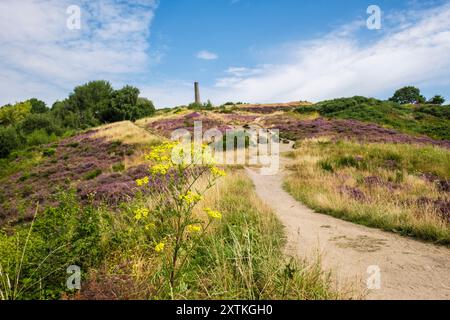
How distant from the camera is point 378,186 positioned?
933 centimetres

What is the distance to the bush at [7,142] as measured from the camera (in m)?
33.0

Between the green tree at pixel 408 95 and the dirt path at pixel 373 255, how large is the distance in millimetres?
75871

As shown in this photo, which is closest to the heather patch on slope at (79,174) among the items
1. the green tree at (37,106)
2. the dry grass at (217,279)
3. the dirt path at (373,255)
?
the dry grass at (217,279)

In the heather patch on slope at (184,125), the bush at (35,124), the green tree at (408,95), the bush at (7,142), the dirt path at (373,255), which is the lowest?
the dirt path at (373,255)

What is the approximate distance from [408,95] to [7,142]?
273ft

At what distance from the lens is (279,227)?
595cm

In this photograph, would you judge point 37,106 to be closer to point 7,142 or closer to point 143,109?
point 143,109

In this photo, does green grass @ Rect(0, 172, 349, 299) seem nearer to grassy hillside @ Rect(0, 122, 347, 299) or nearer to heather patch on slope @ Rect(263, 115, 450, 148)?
grassy hillside @ Rect(0, 122, 347, 299)

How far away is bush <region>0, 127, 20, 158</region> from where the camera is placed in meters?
33.0

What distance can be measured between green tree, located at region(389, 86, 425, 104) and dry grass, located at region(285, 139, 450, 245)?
6385cm

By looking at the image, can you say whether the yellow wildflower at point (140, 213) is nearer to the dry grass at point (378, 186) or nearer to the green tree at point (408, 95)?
the dry grass at point (378, 186)

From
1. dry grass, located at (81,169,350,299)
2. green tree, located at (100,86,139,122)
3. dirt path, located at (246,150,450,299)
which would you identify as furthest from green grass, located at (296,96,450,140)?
green tree, located at (100,86,139,122)

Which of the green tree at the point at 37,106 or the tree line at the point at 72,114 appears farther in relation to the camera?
the green tree at the point at 37,106
